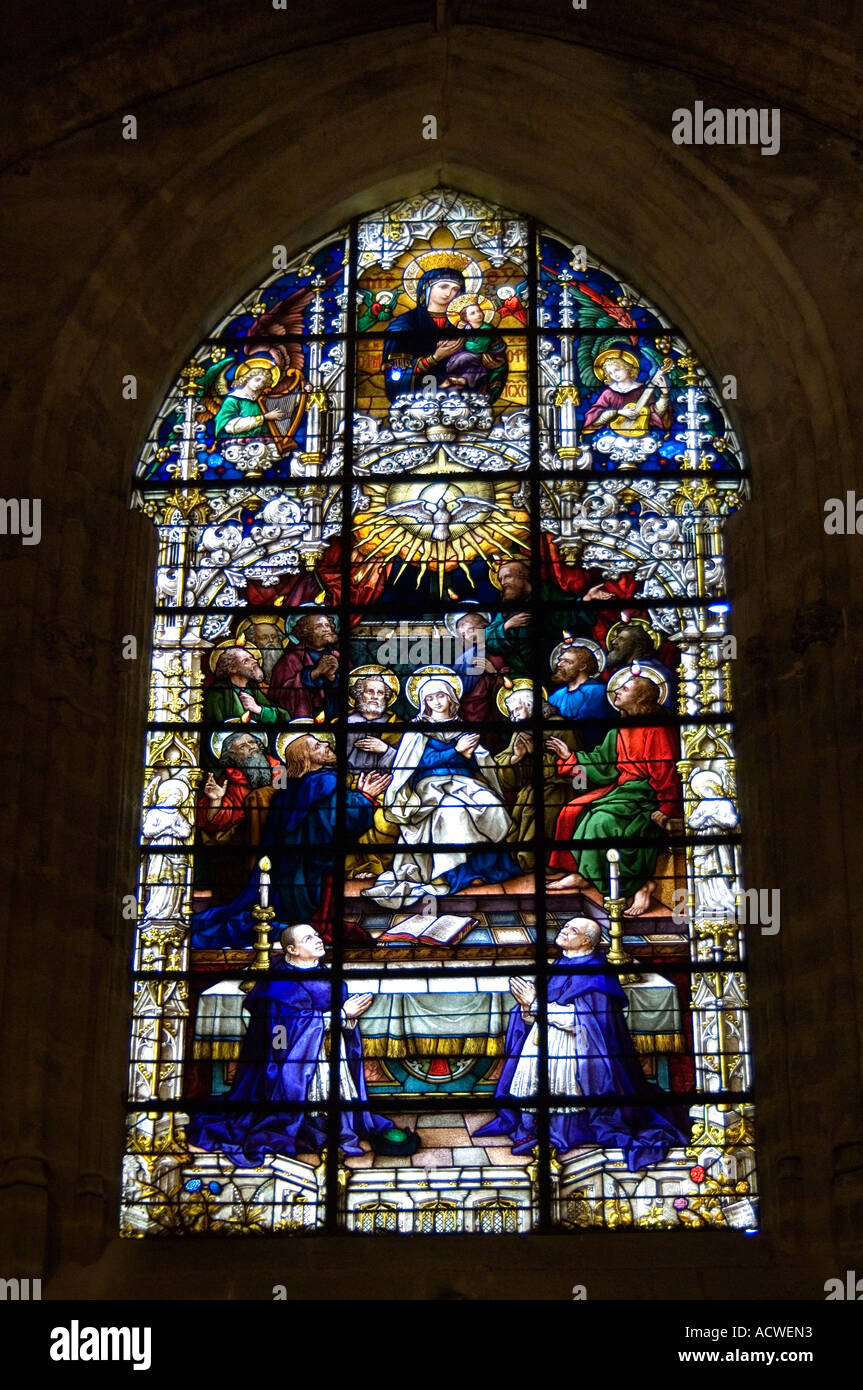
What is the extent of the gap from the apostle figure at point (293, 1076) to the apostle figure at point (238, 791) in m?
0.70

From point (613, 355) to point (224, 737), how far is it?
11.0 feet

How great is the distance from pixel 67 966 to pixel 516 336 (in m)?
4.90

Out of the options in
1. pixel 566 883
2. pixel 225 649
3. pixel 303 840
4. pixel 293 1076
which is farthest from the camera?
pixel 225 649

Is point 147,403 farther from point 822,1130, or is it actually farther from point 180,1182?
point 822,1130

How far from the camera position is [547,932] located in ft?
46.4

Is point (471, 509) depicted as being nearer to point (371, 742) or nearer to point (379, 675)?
point (379, 675)

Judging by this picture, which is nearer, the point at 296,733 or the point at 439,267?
the point at 296,733

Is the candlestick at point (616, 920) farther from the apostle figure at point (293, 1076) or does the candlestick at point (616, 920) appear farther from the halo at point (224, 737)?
the halo at point (224, 737)

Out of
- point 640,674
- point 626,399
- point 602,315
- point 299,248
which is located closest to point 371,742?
point 640,674

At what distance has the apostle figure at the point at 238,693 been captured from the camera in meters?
15.0

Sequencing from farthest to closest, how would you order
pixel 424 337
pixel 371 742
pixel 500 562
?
pixel 424 337, pixel 500 562, pixel 371 742

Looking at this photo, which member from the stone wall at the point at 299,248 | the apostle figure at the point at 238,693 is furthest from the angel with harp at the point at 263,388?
the apostle figure at the point at 238,693

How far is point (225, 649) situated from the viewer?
→ 1522 centimetres

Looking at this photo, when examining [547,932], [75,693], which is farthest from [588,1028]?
[75,693]
